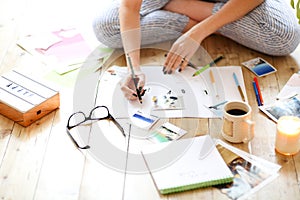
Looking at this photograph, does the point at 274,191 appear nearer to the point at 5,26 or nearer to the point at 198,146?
the point at 198,146

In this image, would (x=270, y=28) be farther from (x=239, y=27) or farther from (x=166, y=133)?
(x=166, y=133)

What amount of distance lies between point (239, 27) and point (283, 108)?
1.32ft

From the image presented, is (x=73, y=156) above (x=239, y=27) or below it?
below

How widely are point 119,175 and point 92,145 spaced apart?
0.16 metres

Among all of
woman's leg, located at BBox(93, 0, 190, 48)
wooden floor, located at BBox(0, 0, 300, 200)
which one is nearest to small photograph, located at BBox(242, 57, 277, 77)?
wooden floor, located at BBox(0, 0, 300, 200)

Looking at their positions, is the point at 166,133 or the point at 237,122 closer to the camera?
the point at 237,122

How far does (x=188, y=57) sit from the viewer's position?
6.37 feet

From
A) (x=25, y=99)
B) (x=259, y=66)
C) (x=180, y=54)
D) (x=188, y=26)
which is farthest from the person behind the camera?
(x=188, y=26)

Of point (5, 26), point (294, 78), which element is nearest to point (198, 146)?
point (294, 78)

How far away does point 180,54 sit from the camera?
6.33 feet

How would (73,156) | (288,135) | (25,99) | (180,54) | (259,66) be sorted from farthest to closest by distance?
(259,66) → (180,54) → (25,99) → (73,156) → (288,135)

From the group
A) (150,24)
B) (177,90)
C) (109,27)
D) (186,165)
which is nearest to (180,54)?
(177,90)

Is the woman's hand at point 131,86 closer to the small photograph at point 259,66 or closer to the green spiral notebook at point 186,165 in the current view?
the green spiral notebook at point 186,165

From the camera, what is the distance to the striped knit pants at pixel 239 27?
2.03 m
